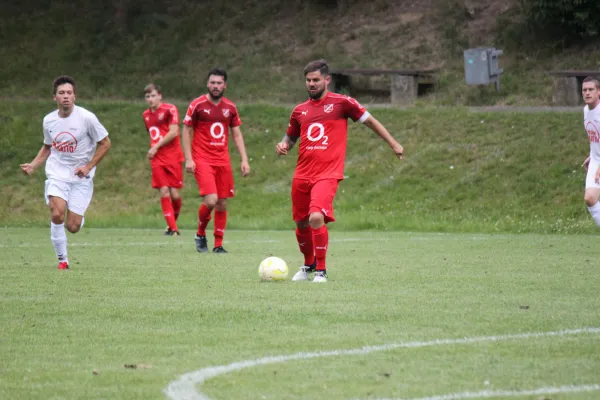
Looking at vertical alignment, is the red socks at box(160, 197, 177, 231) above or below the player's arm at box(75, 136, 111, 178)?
below

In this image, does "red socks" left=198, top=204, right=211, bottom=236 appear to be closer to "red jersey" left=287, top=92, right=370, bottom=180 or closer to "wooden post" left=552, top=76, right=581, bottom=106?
"red jersey" left=287, top=92, right=370, bottom=180

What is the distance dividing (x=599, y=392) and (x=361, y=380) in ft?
3.78

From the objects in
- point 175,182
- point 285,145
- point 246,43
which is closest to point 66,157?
point 285,145

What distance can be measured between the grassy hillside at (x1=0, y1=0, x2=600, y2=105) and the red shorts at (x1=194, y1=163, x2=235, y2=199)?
52.5ft

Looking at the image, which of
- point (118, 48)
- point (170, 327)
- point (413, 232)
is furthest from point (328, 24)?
point (170, 327)

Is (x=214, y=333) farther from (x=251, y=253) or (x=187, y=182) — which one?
(x=187, y=182)

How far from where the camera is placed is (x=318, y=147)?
420 inches

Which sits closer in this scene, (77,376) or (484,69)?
(77,376)

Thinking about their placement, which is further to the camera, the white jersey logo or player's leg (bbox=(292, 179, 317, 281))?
the white jersey logo

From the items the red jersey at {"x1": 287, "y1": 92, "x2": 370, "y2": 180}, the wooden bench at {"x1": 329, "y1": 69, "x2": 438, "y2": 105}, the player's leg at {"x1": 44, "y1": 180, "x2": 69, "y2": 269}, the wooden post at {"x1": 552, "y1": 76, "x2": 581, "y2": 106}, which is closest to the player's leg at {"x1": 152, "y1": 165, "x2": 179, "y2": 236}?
the player's leg at {"x1": 44, "y1": 180, "x2": 69, "y2": 269}

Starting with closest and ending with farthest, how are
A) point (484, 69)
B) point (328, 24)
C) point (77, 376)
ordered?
point (77, 376)
point (484, 69)
point (328, 24)

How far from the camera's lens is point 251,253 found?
14.6 m

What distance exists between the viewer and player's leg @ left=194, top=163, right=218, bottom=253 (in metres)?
14.8

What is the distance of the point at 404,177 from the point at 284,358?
1820 centimetres
